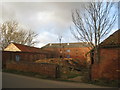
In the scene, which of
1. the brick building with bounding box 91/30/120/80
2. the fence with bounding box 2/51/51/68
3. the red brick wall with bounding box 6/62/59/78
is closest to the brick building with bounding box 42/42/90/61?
the fence with bounding box 2/51/51/68

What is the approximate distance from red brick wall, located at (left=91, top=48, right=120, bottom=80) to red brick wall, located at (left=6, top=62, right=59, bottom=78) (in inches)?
143

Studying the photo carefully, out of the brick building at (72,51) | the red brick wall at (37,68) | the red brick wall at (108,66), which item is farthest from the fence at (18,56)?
the red brick wall at (108,66)

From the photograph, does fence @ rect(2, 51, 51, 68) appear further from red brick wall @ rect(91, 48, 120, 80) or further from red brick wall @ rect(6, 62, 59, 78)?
red brick wall @ rect(91, 48, 120, 80)

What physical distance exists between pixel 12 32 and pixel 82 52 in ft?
81.1

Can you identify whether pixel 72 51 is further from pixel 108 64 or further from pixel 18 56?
pixel 108 64

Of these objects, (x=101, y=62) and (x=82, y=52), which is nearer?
(x=101, y=62)

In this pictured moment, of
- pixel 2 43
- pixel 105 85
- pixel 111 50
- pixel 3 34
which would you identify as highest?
pixel 3 34

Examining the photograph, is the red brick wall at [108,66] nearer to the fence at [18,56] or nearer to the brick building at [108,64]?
the brick building at [108,64]

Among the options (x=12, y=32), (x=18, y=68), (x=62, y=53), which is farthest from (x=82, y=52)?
(x=18, y=68)

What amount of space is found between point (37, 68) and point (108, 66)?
7.17 meters

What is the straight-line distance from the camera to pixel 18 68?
13453mm

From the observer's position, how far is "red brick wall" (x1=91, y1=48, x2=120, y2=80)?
8508mm

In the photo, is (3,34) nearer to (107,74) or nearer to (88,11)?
(88,11)

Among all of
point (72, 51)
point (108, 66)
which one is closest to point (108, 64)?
point (108, 66)
